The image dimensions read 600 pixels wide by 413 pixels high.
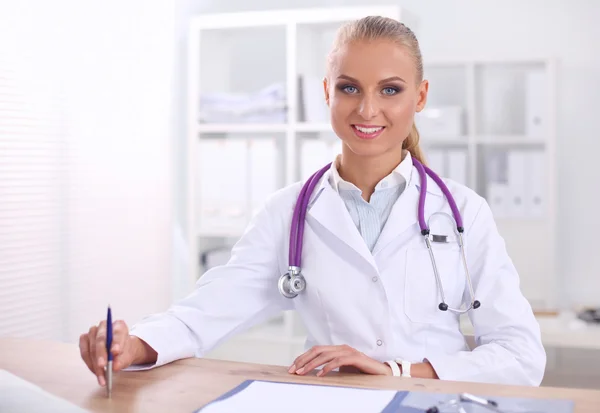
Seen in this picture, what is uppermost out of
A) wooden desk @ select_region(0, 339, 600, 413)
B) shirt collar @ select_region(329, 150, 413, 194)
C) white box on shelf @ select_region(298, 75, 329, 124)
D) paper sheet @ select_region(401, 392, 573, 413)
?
white box on shelf @ select_region(298, 75, 329, 124)

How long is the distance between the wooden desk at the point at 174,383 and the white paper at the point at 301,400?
4cm

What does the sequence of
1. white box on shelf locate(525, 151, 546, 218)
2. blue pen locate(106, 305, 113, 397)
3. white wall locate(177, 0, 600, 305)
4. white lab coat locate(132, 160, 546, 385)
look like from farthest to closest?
white wall locate(177, 0, 600, 305) < white box on shelf locate(525, 151, 546, 218) < white lab coat locate(132, 160, 546, 385) < blue pen locate(106, 305, 113, 397)

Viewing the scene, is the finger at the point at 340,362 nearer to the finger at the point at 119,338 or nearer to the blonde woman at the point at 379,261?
the blonde woman at the point at 379,261

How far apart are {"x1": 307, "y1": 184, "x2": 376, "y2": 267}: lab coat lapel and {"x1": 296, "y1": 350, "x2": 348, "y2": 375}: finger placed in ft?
0.89

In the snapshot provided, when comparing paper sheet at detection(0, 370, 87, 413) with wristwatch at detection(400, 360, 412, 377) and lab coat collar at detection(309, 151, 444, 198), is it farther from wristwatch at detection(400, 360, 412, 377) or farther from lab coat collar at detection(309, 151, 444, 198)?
lab coat collar at detection(309, 151, 444, 198)

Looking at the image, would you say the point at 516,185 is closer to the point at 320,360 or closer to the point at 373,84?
the point at 373,84

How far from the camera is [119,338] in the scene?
130 centimetres

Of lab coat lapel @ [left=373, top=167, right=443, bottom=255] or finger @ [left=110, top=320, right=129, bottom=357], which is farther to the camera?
lab coat lapel @ [left=373, top=167, right=443, bottom=255]

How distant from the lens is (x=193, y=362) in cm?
139

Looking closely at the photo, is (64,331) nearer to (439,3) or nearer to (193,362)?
(193,362)

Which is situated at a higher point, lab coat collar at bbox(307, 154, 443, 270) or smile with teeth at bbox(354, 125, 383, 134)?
smile with teeth at bbox(354, 125, 383, 134)

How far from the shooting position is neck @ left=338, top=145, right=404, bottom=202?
1646 mm

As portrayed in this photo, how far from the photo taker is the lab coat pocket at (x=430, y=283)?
1537 millimetres

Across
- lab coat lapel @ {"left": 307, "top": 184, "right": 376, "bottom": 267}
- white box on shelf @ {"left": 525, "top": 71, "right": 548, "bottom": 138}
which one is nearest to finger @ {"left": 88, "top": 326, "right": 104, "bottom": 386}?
lab coat lapel @ {"left": 307, "top": 184, "right": 376, "bottom": 267}
